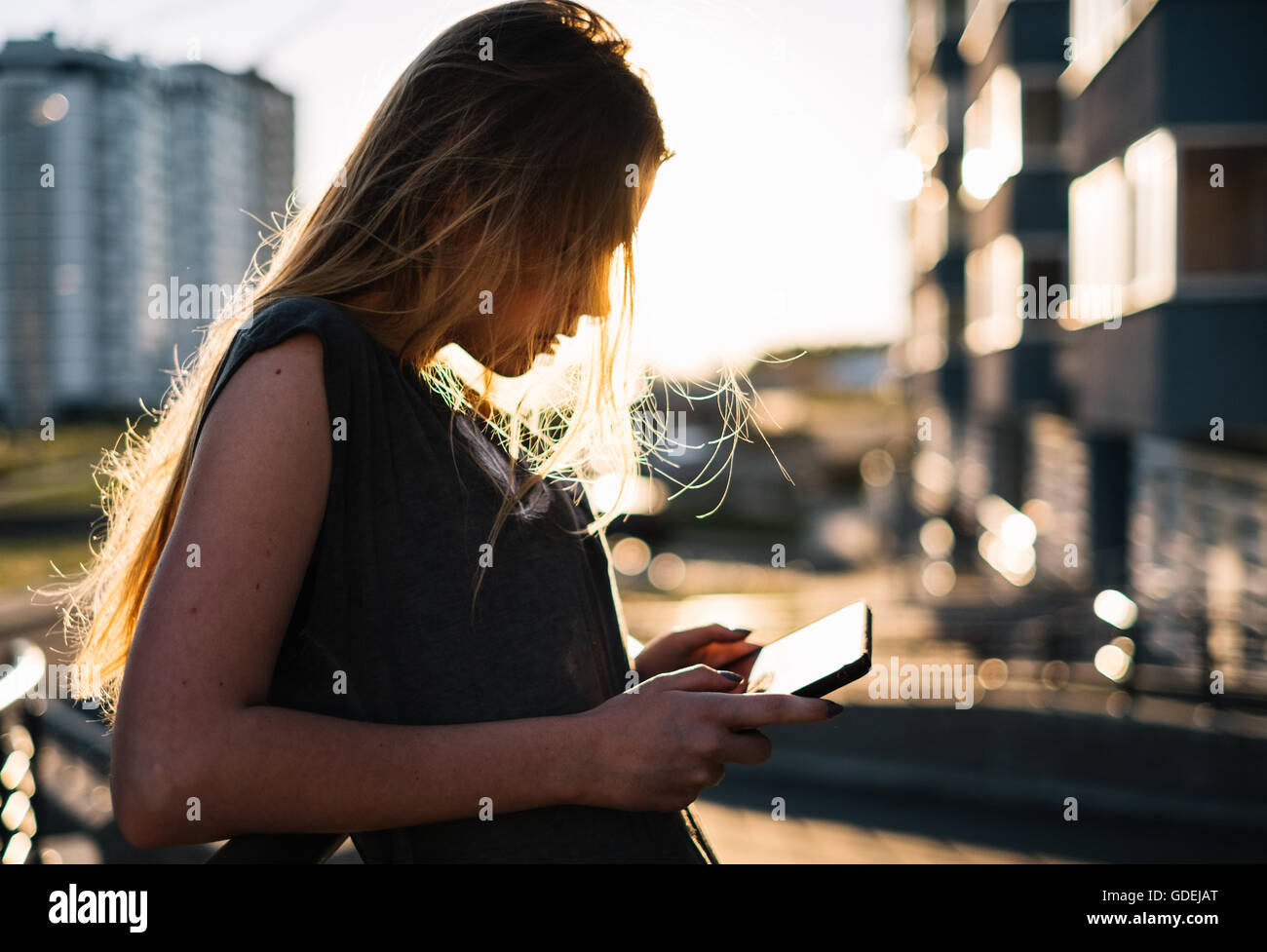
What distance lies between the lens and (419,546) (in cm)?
118

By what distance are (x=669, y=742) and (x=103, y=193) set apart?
2517 cm

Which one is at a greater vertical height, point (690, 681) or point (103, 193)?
point (103, 193)

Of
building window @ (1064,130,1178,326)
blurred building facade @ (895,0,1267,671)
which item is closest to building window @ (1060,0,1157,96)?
blurred building facade @ (895,0,1267,671)

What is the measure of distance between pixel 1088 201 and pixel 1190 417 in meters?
4.07

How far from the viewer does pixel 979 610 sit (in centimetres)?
1580

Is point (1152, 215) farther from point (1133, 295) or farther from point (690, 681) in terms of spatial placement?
point (690, 681)

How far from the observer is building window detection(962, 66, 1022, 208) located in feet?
59.1

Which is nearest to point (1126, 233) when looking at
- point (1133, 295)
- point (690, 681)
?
point (1133, 295)

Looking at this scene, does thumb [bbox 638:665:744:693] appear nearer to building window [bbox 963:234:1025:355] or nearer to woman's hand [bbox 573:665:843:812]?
woman's hand [bbox 573:665:843:812]

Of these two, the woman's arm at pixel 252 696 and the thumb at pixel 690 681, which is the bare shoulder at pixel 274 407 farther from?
the thumb at pixel 690 681

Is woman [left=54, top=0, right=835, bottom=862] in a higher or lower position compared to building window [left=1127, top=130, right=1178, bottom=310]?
lower

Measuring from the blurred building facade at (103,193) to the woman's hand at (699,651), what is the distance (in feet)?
37.7

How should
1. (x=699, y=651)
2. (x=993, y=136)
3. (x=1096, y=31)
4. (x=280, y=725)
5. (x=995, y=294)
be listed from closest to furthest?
(x=280, y=725), (x=699, y=651), (x=1096, y=31), (x=995, y=294), (x=993, y=136)

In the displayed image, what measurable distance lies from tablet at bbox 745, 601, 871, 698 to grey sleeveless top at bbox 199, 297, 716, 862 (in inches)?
9.2
